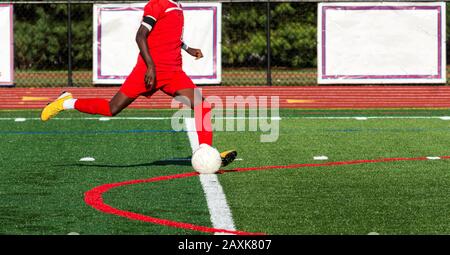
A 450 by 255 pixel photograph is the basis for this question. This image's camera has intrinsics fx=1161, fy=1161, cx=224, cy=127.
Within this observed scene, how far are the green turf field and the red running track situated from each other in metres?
4.26

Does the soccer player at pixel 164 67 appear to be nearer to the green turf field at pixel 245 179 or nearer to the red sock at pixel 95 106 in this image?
the red sock at pixel 95 106

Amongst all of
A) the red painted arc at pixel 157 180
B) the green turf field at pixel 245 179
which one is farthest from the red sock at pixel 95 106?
the red painted arc at pixel 157 180

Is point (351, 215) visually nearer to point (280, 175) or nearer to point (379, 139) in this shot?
point (280, 175)

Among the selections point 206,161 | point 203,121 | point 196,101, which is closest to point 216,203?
point 206,161

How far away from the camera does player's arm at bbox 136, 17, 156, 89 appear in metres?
11.5

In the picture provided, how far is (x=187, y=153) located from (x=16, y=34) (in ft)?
93.2

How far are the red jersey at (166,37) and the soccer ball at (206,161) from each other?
92 centimetres

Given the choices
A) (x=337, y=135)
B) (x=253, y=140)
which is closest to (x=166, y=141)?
(x=253, y=140)

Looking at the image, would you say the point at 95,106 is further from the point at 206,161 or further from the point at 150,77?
the point at 206,161

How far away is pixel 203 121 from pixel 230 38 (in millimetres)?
30934

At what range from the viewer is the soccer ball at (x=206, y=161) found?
37.8 ft

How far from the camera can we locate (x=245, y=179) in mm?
11312

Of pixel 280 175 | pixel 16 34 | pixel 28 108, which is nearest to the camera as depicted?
pixel 280 175
